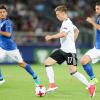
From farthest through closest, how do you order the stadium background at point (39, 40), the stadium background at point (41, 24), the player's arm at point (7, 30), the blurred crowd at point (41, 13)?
1. the blurred crowd at point (41, 13)
2. the stadium background at point (41, 24)
3. the stadium background at point (39, 40)
4. the player's arm at point (7, 30)

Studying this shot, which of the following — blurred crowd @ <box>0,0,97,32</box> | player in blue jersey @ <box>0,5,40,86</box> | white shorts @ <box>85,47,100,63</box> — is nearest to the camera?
white shorts @ <box>85,47,100,63</box>

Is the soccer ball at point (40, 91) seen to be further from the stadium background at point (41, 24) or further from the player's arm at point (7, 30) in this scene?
the stadium background at point (41, 24)

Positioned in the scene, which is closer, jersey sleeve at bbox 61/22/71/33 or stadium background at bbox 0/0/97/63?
jersey sleeve at bbox 61/22/71/33

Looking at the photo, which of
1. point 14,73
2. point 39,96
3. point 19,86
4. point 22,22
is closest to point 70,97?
point 39,96

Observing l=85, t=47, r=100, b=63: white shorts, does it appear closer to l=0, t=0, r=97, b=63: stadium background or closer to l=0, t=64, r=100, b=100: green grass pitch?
l=0, t=64, r=100, b=100: green grass pitch

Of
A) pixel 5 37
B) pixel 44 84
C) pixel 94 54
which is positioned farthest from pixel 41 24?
pixel 94 54

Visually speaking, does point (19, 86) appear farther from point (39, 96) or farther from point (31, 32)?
point (31, 32)

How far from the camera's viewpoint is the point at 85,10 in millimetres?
25641

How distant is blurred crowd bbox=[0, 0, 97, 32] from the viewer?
24259 mm

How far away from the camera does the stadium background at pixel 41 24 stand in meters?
22.4

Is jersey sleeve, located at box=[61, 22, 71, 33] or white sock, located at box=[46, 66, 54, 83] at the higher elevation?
jersey sleeve, located at box=[61, 22, 71, 33]

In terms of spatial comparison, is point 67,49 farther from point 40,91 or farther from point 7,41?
point 7,41

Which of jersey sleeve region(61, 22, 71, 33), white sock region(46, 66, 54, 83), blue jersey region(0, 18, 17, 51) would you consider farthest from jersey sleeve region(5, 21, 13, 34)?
jersey sleeve region(61, 22, 71, 33)

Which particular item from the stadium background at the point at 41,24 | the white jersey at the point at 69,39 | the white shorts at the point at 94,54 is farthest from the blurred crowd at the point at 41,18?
the white jersey at the point at 69,39
